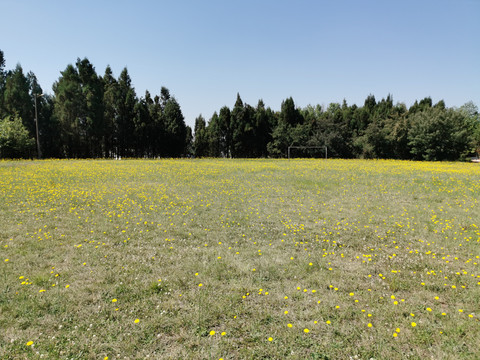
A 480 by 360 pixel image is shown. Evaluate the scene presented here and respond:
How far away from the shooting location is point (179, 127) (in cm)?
5716

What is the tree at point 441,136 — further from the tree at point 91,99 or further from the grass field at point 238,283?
the tree at point 91,99

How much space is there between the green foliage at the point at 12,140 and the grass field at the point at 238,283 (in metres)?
33.9

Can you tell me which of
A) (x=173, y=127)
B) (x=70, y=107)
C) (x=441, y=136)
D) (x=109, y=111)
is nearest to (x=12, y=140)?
(x=70, y=107)

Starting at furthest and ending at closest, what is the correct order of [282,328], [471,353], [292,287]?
1. [292,287]
2. [282,328]
3. [471,353]

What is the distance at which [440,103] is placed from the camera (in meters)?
60.4

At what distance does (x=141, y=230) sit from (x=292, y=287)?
190 inches

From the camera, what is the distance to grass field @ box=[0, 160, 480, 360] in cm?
341

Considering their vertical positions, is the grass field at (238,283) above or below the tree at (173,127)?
below

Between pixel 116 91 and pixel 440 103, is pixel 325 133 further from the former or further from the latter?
pixel 116 91

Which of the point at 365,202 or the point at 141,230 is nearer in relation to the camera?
the point at 141,230

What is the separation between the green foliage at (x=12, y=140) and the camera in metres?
35.3

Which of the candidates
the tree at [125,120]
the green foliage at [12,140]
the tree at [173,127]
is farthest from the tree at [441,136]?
the green foliage at [12,140]

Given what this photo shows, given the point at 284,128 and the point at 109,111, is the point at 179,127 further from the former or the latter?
the point at 284,128

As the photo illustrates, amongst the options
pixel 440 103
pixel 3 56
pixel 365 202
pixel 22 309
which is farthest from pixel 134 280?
pixel 440 103
